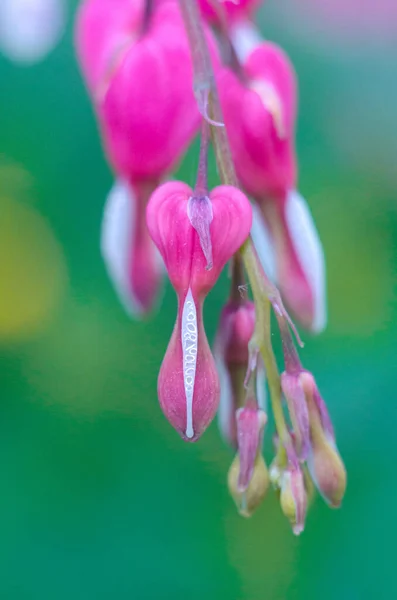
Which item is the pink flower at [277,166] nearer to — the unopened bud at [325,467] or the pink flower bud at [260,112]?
the pink flower bud at [260,112]

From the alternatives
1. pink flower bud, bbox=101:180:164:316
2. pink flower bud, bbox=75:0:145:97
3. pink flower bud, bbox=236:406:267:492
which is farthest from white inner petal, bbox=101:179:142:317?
pink flower bud, bbox=236:406:267:492

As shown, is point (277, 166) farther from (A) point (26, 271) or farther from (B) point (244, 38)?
(A) point (26, 271)

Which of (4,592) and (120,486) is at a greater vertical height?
(120,486)

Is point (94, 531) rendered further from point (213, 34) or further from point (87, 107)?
point (213, 34)

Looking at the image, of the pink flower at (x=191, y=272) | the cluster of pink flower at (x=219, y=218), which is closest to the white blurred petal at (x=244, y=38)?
the cluster of pink flower at (x=219, y=218)

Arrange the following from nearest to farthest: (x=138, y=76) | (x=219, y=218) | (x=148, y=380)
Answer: (x=219, y=218) < (x=138, y=76) < (x=148, y=380)

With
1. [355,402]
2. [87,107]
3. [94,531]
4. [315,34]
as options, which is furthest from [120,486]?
[315,34]

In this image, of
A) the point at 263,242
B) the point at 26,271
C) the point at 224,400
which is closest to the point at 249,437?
the point at 224,400
